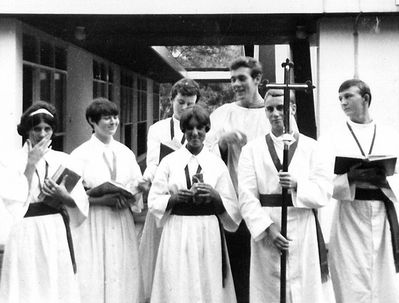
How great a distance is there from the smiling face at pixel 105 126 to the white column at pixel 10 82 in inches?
102

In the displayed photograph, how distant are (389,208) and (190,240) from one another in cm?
174

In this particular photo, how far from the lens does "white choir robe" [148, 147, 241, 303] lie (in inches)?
197

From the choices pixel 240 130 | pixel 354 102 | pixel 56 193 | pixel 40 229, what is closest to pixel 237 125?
pixel 240 130

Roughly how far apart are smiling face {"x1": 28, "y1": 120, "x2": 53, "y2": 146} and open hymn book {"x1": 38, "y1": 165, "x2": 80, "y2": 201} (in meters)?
0.28

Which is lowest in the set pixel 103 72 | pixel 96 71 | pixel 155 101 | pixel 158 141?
pixel 158 141

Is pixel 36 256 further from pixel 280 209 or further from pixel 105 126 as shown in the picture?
pixel 280 209

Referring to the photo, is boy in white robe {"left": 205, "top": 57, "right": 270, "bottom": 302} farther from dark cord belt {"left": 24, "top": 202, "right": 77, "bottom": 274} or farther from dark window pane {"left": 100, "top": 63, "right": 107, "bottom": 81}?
dark window pane {"left": 100, "top": 63, "right": 107, "bottom": 81}

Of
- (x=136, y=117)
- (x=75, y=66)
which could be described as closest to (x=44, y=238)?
(x=75, y=66)

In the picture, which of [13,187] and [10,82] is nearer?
[13,187]

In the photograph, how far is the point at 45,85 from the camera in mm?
11289

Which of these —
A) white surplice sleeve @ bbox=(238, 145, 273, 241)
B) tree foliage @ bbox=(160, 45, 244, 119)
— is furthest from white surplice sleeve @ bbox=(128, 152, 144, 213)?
tree foliage @ bbox=(160, 45, 244, 119)

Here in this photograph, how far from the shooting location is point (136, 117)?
23.7 meters

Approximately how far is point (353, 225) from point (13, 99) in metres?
4.61

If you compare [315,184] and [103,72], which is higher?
[103,72]
